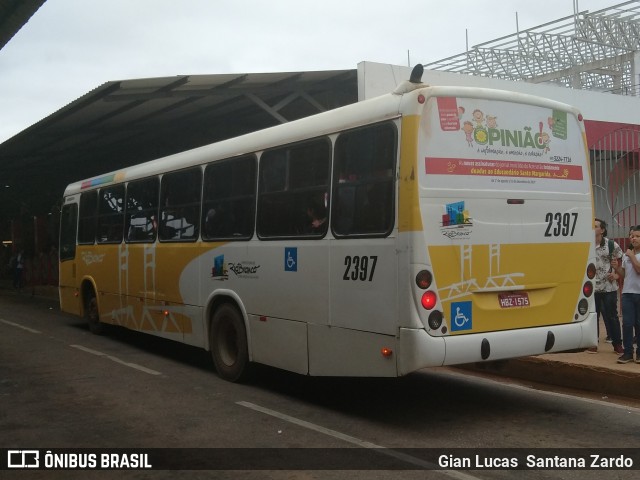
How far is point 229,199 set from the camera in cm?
901

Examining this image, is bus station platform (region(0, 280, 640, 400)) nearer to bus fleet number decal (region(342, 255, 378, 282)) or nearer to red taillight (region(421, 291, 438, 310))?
red taillight (region(421, 291, 438, 310))

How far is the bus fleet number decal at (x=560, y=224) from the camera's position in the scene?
280 inches

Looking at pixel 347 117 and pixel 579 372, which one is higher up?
pixel 347 117

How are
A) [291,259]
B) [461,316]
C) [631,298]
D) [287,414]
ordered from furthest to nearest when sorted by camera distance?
1. [631,298]
2. [291,259]
3. [287,414]
4. [461,316]

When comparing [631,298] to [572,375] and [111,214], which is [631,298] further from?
[111,214]

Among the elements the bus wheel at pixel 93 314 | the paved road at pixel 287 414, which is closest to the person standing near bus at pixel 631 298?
the paved road at pixel 287 414

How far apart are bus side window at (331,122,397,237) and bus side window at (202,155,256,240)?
1752 mm

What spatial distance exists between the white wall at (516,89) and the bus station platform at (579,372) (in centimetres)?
698

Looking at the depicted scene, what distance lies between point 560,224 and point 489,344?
5.13ft

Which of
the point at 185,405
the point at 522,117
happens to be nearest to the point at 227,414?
the point at 185,405

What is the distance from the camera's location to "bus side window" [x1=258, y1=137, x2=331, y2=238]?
7.37 metres

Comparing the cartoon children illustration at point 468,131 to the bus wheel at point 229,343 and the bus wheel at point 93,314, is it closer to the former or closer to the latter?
the bus wheel at point 229,343

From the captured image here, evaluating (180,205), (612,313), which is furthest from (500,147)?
(180,205)

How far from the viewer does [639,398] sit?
7801 mm
